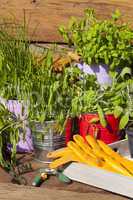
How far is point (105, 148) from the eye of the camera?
1507 mm

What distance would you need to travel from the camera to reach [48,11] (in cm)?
209

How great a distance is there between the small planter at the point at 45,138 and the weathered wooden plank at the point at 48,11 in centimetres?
57

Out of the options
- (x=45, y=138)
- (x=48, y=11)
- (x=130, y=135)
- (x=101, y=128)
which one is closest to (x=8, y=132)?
(x=45, y=138)

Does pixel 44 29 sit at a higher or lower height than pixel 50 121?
higher

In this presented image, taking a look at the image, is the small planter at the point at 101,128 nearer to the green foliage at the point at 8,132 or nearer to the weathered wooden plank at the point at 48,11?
the green foliage at the point at 8,132

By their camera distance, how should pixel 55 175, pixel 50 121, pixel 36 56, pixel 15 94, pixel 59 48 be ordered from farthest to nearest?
pixel 59 48, pixel 36 56, pixel 15 94, pixel 50 121, pixel 55 175

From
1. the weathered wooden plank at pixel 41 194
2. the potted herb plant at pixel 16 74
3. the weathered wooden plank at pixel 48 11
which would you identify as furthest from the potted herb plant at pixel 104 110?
the weathered wooden plank at pixel 48 11

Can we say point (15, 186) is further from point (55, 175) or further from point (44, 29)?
point (44, 29)

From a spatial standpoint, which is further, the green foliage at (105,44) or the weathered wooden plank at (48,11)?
the weathered wooden plank at (48,11)

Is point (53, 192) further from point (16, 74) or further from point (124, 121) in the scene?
point (16, 74)

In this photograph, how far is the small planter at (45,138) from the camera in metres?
1.59

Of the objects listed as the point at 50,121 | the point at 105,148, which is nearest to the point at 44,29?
the point at 50,121

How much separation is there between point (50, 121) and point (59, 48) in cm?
51

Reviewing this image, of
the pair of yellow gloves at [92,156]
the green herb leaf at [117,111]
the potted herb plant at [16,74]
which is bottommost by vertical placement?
the pair of yellow gloves at [92,156]
